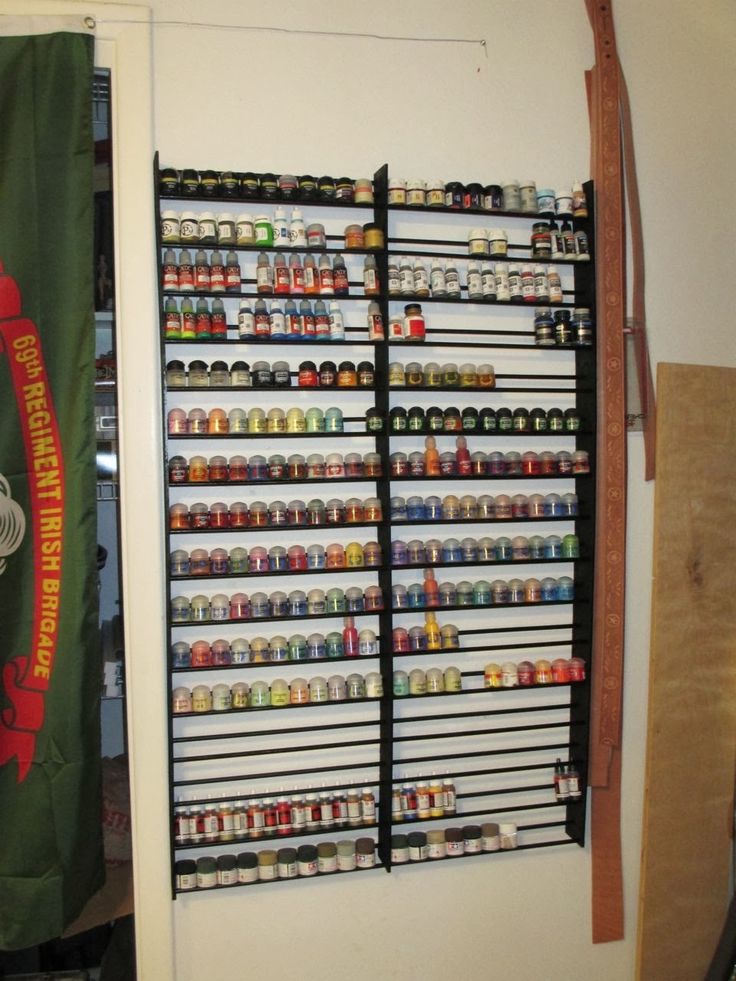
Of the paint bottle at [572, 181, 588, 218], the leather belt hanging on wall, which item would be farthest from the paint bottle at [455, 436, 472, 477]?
the paint bottle at [572, 181, 588, 218]

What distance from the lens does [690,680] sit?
8.51ft

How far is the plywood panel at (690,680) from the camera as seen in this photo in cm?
256

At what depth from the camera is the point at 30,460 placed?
2240 mm

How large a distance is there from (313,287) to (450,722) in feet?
5.24

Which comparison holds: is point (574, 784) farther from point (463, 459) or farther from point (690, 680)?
point (463, 459)

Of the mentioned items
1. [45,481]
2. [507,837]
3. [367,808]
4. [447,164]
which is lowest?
[507,837]

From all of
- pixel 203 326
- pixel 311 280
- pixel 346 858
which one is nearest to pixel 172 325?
pixel 203 326

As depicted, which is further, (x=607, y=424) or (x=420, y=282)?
(x=607, y=424)

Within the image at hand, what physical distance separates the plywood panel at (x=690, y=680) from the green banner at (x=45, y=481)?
1.94m

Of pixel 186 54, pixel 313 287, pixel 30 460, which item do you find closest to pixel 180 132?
pixel 186 54

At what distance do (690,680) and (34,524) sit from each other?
2.31m

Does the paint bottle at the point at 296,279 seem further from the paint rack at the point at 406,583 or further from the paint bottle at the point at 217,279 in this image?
the paint bottle at the point at 217,279

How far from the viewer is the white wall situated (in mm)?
2350

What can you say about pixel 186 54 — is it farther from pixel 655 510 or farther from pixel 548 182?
pixel 655 510
